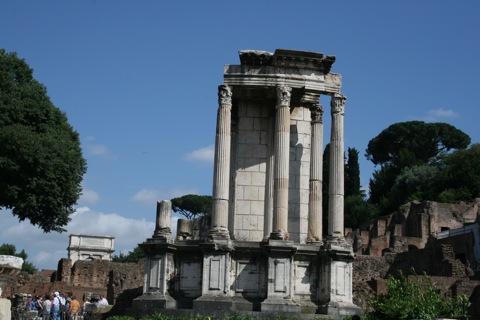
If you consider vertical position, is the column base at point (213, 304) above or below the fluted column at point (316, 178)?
below

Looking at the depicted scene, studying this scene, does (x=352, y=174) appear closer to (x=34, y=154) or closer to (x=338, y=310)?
(x=34, y=154)

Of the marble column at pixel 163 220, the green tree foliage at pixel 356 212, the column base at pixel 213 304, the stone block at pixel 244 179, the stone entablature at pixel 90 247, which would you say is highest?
the green tree foliage at pixel 356 212

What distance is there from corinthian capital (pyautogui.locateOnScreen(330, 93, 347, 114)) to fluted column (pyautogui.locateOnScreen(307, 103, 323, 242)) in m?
1.13

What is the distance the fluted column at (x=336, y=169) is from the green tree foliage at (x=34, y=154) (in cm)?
2102

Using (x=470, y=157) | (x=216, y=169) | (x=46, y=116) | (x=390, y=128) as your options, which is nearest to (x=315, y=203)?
(x=216, y=169)

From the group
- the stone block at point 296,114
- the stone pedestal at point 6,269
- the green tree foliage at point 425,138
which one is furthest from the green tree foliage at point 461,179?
the stone pedestal at point 6,269

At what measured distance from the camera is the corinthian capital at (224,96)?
2138 cm

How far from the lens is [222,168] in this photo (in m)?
20.8

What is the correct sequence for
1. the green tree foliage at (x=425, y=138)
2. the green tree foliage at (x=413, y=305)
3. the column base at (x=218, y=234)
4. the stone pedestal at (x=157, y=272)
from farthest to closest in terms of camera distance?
1. the green tree foliage at (x=425, y=138)
2. the stone pedestal at (x=157, y=272)
3. the column base at (x=218, y=234)
4. the green tree foliage at (x=413, y=305)

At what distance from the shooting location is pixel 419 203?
233 ft

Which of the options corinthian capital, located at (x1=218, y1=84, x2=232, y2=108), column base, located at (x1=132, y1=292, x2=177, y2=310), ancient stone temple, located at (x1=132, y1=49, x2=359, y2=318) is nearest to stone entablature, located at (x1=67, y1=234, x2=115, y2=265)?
ancient stone temple, located at (x1=132, y1=49, x2=359, y2=318)

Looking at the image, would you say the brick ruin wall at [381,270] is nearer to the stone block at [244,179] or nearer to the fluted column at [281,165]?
the stone block at [244,179]

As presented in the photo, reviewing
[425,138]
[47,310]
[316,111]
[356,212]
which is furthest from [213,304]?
[425,138]

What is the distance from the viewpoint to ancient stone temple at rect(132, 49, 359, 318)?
65.4ft
